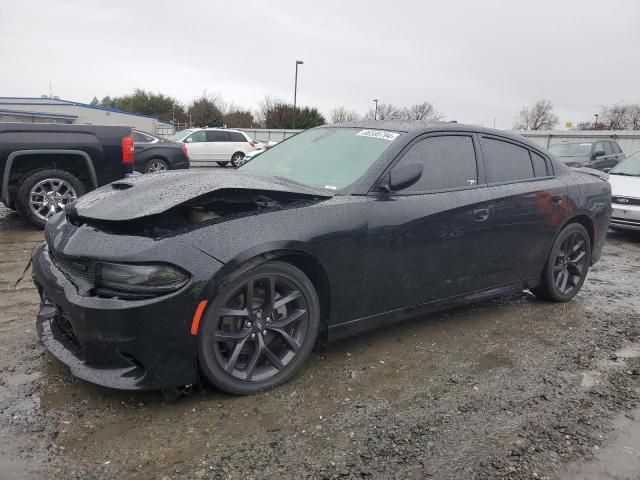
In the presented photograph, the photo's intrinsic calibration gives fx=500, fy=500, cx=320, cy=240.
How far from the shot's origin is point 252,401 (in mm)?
2707

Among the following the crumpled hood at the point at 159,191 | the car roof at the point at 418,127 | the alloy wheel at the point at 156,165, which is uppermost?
the car roof at the point at 418,127

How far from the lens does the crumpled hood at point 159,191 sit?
103 inches

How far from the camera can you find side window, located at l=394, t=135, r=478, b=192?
3.47 m

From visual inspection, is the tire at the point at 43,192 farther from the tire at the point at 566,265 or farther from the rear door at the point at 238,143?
the rear door at the point at 238,143

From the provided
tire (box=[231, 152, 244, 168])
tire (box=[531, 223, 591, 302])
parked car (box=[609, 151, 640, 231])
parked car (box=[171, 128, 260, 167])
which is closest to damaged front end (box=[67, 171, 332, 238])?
tire (box=[531, 223, 591, 302])

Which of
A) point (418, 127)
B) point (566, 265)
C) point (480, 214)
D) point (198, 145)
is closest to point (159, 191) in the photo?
point (418, 127)

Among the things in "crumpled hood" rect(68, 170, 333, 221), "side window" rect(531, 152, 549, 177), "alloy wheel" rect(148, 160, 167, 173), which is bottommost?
"alloy wheel" rect(148, 160, 167, 173)

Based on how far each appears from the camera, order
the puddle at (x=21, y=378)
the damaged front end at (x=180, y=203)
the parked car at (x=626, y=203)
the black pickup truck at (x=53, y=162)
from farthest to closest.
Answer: the parked car at (x=626, y=203)
the black pickup truck at (x=53, y=162)
the puddle at (x=21, y=378)
the damaged front end at (x=180, y=203)

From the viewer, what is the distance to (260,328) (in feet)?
9.02

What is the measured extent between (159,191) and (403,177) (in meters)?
1.48

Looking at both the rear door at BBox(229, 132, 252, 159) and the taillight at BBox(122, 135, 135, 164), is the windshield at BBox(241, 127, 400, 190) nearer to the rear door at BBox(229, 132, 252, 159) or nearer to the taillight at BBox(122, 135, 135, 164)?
the taillight at BBox(122, 135, 135, 164)

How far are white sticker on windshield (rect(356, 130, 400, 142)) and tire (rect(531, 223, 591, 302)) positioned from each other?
6.41 feet

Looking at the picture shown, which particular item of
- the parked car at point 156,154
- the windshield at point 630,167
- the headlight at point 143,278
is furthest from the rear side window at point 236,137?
the headlight at point 143,278

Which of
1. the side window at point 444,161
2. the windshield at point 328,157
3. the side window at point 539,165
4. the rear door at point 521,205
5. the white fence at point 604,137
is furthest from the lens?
the white fence at point 604,137
